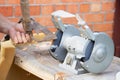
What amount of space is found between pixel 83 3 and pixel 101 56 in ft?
4.52

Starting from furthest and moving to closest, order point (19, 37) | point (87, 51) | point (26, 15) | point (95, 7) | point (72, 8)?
point (95, 7), point (72, 8), point (19, 37), point (26, 15), point (87, 51)

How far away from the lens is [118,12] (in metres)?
2.72

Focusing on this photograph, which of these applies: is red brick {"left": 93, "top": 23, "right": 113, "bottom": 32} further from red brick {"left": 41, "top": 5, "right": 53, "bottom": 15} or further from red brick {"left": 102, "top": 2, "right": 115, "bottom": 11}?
red brick {"left": 41, "top": 5, "right": 53, "bottom": 15}

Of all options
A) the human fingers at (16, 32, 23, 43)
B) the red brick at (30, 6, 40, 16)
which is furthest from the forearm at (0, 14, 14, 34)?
the red brick at (30, 6, 40, 16)

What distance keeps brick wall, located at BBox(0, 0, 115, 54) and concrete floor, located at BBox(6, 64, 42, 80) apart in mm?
814

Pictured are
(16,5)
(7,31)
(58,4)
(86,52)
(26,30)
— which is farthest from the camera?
(58,4)

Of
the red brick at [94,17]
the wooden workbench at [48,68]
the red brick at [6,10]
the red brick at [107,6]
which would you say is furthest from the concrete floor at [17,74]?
the red brick at [107,6]

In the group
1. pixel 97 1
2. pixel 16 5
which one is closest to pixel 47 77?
pixel 16 5

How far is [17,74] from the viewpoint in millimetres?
1477

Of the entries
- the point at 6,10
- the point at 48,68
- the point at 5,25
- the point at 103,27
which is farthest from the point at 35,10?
the point at 48,68

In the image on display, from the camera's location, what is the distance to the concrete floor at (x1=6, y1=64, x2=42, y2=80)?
57.4 inches

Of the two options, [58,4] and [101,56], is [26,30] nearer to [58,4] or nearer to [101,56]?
[101,56]

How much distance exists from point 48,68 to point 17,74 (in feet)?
0.90

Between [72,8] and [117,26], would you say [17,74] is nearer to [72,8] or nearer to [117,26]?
[72,8]
